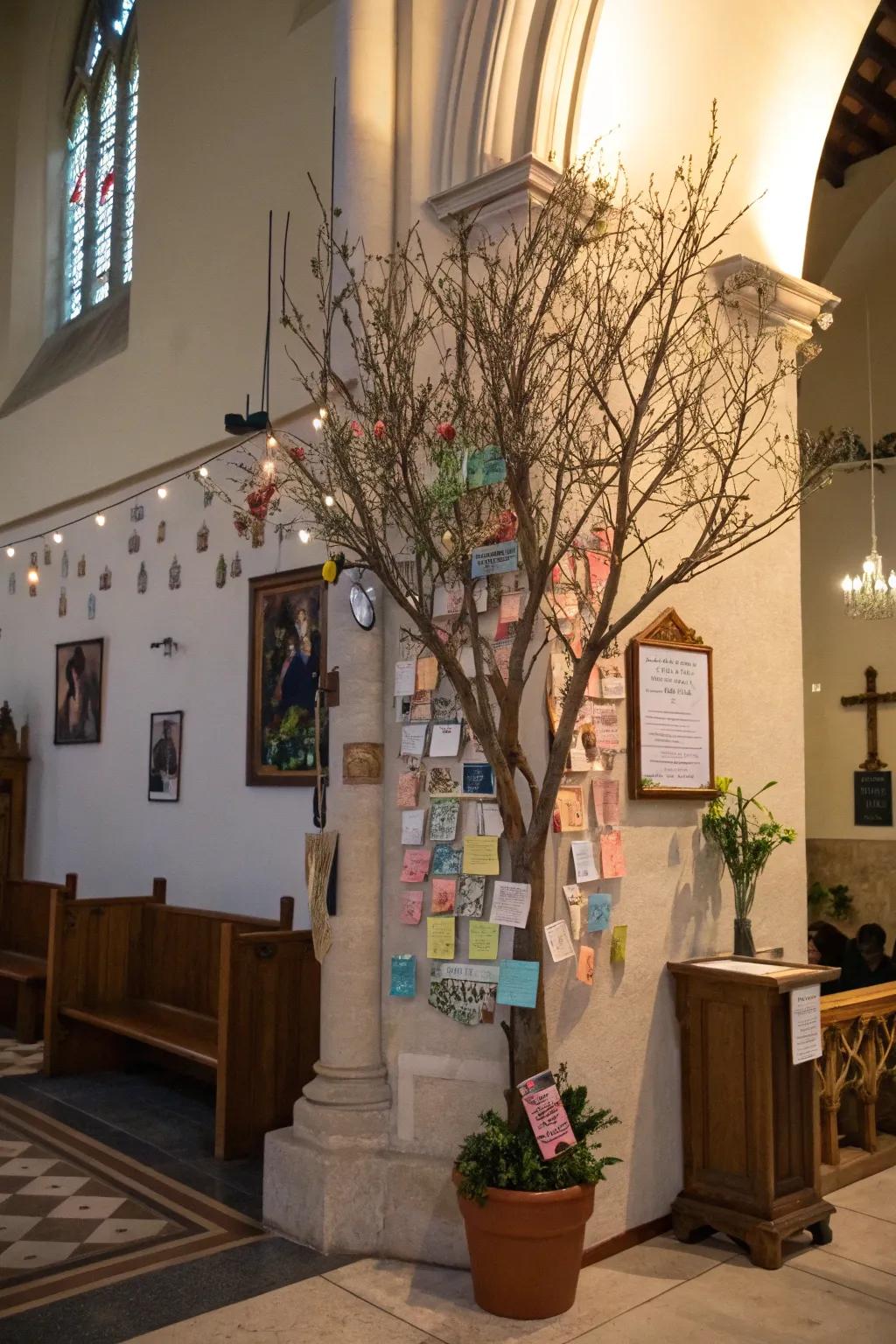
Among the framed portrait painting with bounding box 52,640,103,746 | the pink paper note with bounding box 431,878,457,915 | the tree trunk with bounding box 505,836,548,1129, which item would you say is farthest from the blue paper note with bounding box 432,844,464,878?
the framed portrait painting with bounding box 52,640,103,746

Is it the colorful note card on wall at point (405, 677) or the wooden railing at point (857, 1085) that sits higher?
the colorful note card on wall at point (405, 677)

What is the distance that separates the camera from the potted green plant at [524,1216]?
318cm

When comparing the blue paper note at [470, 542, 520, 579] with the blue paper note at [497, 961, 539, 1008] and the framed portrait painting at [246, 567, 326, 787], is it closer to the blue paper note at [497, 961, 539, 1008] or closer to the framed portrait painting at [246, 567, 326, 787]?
the blue paper note at [497, 961, 539, 1008]

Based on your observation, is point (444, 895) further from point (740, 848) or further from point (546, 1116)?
point (740, 848)

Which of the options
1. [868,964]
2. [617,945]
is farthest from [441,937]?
[868,964]

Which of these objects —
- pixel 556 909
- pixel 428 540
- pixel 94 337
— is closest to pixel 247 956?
pixel 556 909

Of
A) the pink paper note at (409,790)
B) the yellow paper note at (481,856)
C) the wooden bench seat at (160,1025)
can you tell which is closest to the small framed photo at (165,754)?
the wooden bench seat at (160,1025)

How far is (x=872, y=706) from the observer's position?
9.08 meters

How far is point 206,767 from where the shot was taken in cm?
648

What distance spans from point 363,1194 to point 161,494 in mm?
4559

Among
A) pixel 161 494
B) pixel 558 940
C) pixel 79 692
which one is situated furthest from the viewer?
pixel 79 692

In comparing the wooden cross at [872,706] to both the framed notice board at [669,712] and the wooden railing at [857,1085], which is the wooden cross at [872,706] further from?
the framed notice board at [669,712]

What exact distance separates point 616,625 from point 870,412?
23.0 ft

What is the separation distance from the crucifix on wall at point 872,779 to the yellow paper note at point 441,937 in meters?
6.15
